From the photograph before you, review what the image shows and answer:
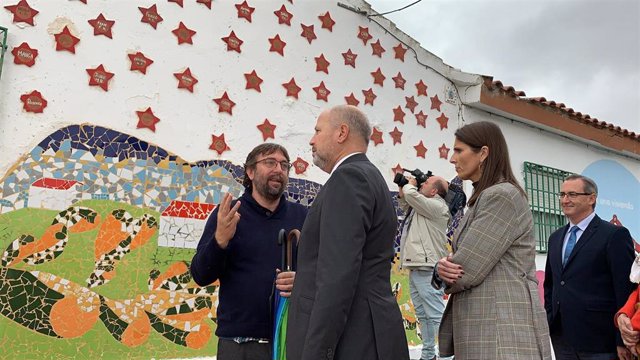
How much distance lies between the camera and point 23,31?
4258mm

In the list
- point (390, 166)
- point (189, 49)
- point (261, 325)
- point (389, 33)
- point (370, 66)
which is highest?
point (389, 33)

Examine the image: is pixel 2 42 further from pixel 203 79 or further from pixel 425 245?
pixel 425 245

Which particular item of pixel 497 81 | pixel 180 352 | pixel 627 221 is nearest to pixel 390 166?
pixel 497 81

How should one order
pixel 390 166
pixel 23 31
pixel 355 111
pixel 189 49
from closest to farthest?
pixel 355 111
pixel 23 31
pixel 189 49
pixel 390 166

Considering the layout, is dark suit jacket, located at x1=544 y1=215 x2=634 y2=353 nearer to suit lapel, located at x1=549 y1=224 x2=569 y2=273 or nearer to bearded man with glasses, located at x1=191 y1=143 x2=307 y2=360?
suit lapel, located at x1=549 y1=224 x2=569 y2=273

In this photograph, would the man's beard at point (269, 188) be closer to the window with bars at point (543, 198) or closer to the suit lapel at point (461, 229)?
the suit lapel at point (461, 229)

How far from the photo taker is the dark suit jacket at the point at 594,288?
11.0ft

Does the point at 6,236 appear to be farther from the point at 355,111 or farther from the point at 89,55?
the point at 355,111

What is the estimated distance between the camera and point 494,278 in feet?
7.52

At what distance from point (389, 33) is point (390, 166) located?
1.71 m

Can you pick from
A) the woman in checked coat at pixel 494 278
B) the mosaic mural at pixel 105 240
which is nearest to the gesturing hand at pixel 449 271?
the woman in checked coat at pixel 494 278

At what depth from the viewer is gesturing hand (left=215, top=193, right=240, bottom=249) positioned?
2600 millimetres

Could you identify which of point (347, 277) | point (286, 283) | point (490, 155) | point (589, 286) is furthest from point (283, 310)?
point (589, 286)

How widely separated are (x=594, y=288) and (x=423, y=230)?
6.10 feet
